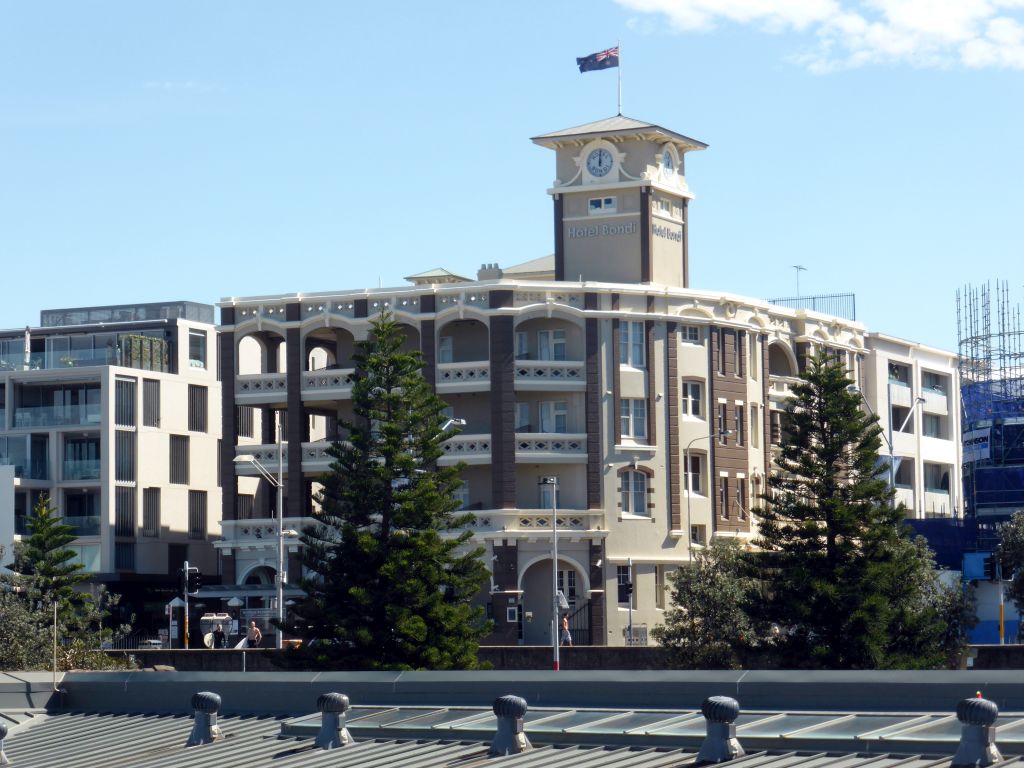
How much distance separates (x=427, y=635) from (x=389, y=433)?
624cm

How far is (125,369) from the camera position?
8788cm

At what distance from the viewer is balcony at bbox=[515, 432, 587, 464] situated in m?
74.9

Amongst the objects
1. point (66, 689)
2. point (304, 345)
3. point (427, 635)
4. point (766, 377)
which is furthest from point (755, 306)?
point (66, 689)

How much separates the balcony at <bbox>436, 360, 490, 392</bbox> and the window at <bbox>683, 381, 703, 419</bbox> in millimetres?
8724

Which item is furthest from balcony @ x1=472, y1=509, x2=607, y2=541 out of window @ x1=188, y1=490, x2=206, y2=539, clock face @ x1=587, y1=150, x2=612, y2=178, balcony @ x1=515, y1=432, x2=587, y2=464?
window @ x1=188, y1=490, x2=206, y2=539

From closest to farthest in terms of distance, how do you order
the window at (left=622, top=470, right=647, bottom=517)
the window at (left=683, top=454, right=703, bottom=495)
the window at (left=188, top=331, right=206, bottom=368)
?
the window at (left=622, top=470, right=647, bottom=517) → the window at (left=683, top=454, right=703, bottom=495) → the window at (left=188, top=331, right=206, bottom=368)

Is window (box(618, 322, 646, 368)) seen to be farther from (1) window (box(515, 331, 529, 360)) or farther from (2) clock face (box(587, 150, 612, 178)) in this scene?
(2) clock face (box(587, 150, 612, 178))

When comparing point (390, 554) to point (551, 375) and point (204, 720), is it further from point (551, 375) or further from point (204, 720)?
point (204, 720)

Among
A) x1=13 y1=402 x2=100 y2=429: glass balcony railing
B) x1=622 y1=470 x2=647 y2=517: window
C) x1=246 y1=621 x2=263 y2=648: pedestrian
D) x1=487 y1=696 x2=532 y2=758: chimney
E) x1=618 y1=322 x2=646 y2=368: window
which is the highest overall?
x1=618 y1=322 x2=646 y2=368: window

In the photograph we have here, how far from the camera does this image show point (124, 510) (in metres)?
86.8

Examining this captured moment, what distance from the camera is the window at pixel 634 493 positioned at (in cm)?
7581

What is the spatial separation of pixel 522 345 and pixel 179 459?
22840 mm

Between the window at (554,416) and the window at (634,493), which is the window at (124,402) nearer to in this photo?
the window at (554,416)

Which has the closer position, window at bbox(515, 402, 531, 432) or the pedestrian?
the pedestrian
